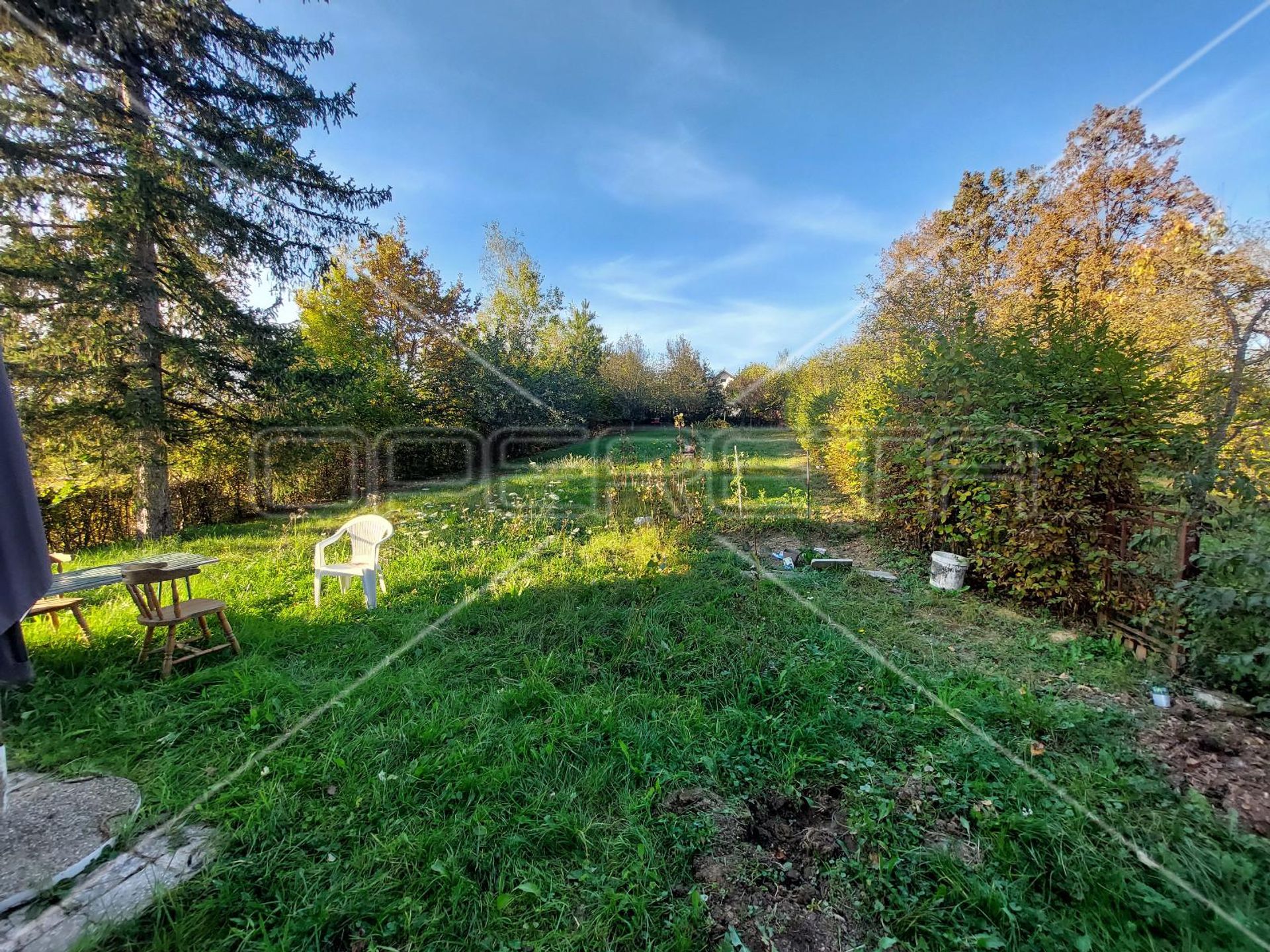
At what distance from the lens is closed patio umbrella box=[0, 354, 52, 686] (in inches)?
53.6

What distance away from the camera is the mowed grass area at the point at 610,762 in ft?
4.70

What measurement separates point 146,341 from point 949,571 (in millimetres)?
9218

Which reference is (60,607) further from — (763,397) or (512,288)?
(763,397)

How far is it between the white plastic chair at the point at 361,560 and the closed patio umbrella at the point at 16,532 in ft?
7.58

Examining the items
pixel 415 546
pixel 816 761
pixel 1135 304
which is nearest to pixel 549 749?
pixel 816 761

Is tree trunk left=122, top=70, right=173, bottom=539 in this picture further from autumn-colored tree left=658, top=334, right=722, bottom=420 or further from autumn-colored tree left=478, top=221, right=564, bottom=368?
autumn-colored tree left=658, top=334, right=722, bottom=420

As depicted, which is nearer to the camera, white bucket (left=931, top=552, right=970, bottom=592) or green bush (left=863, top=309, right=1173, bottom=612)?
green bush (left=863, top=309, right=1173, bottom=612)

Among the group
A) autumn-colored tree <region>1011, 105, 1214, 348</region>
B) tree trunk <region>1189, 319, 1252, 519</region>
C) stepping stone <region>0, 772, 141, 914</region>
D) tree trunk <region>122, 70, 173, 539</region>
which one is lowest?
stepping stone <region>0, 772, 141, 914</region>

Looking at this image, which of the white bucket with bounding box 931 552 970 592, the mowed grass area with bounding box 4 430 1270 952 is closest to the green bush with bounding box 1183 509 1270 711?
the mowed grass area with bounding box 4 430 1270 952

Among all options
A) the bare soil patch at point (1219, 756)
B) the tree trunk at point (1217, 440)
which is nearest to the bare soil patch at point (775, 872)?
the bare soil patch at point (1219, 756)

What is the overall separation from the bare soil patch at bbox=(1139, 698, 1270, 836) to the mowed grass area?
0.40 ft

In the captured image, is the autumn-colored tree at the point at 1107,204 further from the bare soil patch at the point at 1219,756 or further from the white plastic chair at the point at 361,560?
the white plastic chair at the point at 361,560

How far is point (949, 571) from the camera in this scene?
3.93 meters

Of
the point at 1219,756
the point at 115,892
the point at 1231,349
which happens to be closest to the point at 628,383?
the point at 1231,349
